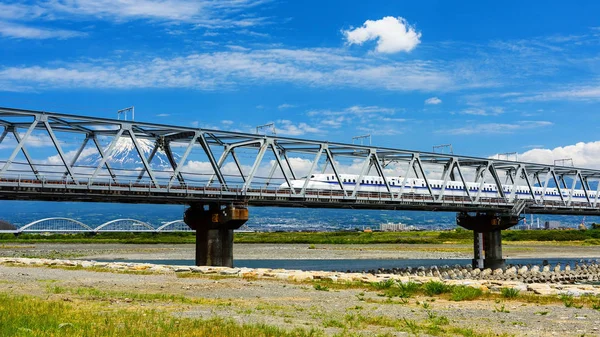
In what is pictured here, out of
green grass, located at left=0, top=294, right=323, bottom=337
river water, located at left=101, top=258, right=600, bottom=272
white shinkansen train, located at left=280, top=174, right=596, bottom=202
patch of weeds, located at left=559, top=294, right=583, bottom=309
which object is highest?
white shinkansen train, located at left=280, top=174, right=596, bottom=202

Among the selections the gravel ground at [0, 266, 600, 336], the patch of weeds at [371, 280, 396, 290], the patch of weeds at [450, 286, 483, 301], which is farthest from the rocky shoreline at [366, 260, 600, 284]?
the patch of weeds at [450, 286, 483, 301]

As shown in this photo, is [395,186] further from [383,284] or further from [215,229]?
[383,284]

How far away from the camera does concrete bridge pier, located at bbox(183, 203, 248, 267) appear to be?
54875 mm

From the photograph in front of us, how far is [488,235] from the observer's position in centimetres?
8044

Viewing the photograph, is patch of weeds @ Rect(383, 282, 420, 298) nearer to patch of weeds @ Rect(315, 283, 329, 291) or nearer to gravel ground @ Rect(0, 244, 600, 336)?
gravel ground @ Rect(0, 244, 600, 336)

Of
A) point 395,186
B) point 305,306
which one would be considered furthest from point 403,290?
point 395,186

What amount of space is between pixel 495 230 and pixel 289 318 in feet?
213

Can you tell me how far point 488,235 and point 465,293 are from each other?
54.8m

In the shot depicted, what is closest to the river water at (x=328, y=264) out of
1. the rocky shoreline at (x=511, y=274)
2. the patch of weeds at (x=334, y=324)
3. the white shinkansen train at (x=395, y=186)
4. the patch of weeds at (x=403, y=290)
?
the white shinkansen train at (x=395, y=186)

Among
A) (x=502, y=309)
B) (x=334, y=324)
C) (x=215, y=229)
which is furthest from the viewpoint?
(x=215, y=229)

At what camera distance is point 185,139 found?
5569cm

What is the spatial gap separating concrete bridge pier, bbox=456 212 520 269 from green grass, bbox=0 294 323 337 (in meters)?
62.8

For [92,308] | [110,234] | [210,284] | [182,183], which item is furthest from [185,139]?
[110,234]

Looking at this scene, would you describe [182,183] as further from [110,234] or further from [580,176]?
[110,234]
